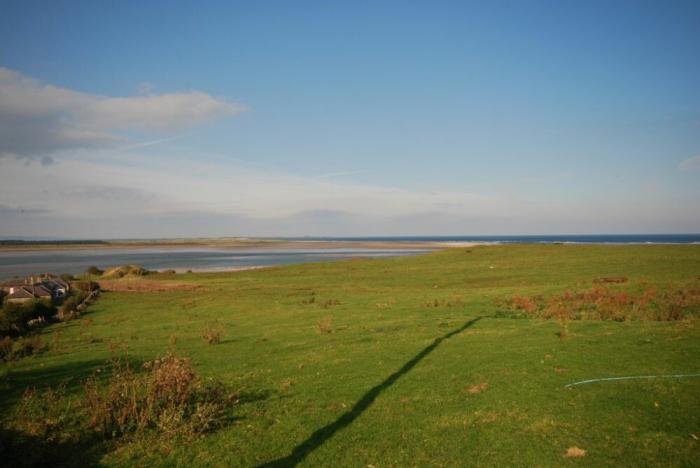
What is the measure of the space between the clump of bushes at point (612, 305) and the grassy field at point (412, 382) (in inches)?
48.4

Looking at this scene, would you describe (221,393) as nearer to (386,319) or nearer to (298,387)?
(298,387)

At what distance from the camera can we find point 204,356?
68.9 feet

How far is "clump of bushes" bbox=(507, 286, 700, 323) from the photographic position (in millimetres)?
24422

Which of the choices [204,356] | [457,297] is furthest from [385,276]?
[204,356]

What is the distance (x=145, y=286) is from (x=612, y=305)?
57.5m

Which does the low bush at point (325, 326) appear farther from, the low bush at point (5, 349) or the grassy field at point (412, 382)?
the low bush at point (5, 349)

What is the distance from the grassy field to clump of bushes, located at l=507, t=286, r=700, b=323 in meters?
1.23

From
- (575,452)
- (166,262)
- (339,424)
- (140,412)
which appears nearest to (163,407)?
(140,412)

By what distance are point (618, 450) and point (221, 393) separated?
10.7 metres

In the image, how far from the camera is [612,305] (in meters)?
27.2

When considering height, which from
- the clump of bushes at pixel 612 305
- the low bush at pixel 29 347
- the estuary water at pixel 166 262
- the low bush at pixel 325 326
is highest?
the clump of bushes at pixel 612 305

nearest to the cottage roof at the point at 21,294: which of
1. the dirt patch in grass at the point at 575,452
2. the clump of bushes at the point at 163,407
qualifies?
the clump of bushes at the point at 163,407

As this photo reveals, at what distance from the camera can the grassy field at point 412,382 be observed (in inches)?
404

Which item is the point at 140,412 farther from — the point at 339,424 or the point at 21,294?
the point at 21,294
